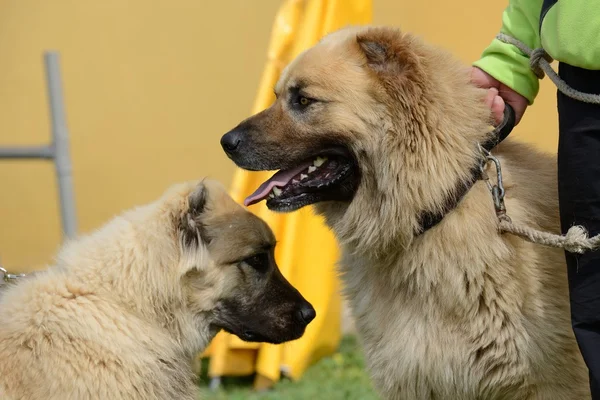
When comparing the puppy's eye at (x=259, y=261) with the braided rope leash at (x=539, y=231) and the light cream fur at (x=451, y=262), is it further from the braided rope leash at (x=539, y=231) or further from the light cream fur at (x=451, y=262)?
the braided rope leash at (x=539, y=231)

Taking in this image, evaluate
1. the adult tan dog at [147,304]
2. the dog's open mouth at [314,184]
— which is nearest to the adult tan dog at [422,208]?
the dog's open mouth at [314,184]

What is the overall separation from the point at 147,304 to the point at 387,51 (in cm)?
137

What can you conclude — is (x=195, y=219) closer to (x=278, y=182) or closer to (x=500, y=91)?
(x=278, y=182)

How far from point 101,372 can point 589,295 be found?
5.81 ft

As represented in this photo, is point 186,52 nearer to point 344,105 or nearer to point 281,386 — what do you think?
point 281,386

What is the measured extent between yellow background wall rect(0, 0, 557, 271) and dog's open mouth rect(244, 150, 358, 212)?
3234 millimetres

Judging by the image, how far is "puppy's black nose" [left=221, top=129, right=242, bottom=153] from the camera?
10.9 feet

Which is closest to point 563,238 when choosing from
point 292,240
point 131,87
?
point 292,240

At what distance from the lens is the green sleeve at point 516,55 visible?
321 centimetres

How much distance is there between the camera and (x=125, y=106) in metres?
6.64

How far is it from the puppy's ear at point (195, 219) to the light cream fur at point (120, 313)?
0.04ft

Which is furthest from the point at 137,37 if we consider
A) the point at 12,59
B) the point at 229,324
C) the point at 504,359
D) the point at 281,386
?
the point at 504,359

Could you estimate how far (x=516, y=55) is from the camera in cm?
323

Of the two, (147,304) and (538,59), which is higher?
(538,59)
